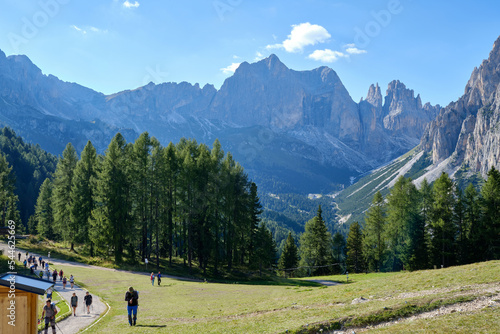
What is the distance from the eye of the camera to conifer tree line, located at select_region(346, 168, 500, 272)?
4878 cm

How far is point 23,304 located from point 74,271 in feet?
132

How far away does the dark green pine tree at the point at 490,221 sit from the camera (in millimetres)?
47234

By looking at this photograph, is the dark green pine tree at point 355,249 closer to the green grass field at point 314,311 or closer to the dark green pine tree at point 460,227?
the dark green pine tree at point 460,227

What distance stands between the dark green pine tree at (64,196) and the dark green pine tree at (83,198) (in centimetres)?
149

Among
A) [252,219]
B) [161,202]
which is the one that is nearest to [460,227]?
[252,219]

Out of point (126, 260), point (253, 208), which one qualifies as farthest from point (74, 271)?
point (253, 208)

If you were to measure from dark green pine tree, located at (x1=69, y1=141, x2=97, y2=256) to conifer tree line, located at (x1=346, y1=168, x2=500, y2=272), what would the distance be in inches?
2204

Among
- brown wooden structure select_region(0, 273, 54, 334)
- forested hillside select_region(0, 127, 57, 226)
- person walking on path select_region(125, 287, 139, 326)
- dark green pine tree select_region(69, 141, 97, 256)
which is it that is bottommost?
person walking on path select_region(125, 287, 139, 326)

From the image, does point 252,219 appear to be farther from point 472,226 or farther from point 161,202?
point 472,226

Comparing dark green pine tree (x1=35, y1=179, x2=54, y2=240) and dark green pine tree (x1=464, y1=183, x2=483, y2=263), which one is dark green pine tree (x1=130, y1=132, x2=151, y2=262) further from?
dark green pine tree (x1=464, y1=183, x2=483, y2=263)

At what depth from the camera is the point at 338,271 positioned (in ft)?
257

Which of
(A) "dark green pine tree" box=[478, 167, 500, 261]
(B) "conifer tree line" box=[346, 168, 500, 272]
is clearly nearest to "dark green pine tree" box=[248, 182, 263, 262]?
(B) "conifer tree line" box=[346, 168, 500, 272]

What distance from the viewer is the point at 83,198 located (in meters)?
56.4

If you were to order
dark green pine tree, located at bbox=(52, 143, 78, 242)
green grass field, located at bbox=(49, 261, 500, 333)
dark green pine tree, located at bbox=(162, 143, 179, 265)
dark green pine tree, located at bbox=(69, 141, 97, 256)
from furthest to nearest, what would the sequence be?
1. dark green pine tree, located at bbox=(52, 143, 78, 242)
2. dark green pine tree, located at bbox=(69, 141, 97, 256)
3. dark green pine tree, located at bbox=(162, 143, 179, 265)
4. green grass field, located at bbox=(49, 261, 500, 333)
